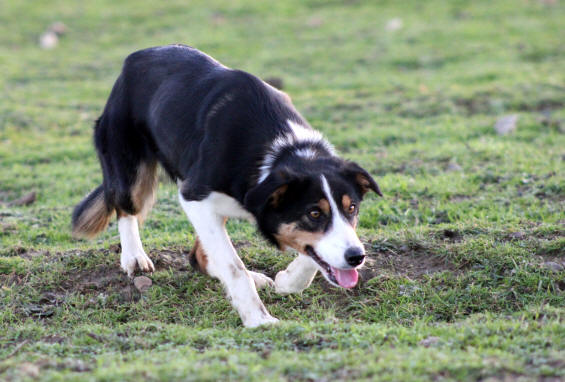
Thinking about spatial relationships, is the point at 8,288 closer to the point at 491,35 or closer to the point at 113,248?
the point at 113,248

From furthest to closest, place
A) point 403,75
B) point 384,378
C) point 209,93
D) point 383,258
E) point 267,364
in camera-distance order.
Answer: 1. point 403,75
2. point 383,258
3. point 209,93
4. point 267,364
5. point 384,378

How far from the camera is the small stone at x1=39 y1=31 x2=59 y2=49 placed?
16.5 meters

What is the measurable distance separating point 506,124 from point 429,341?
5766 mm

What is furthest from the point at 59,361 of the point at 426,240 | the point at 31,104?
the point at 31,104

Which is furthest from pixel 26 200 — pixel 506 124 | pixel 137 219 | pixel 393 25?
pixel 393 25

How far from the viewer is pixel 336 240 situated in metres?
4.33

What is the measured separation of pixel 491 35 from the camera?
14.7 meters

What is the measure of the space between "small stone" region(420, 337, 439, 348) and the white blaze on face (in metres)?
0.64

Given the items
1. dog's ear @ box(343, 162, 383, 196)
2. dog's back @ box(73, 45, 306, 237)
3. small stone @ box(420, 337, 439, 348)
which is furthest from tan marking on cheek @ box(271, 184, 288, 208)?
small stone @ box(420, 337, 439, 348)

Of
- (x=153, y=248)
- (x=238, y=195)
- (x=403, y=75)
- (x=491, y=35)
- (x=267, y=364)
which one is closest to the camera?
(x=267, y=364)

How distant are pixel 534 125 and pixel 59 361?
23.6ft

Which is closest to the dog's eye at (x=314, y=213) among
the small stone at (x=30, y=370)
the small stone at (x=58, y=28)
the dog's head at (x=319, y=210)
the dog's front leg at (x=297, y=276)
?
the dog's head at (x=319, y=210)

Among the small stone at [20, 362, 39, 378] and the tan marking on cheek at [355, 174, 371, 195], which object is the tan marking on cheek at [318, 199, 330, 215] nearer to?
the tan marking on cheek at [355, 174, 371, 195]

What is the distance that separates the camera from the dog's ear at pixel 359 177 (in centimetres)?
456
